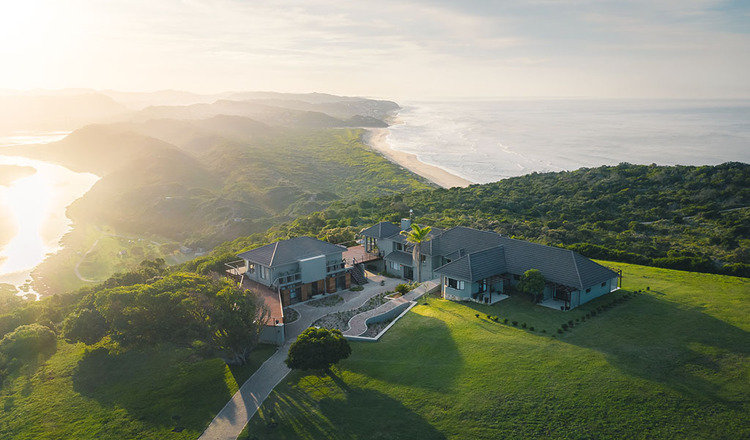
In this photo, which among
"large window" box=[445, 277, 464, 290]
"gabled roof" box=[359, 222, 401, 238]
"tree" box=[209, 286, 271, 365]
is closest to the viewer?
"tree" box=[209, 286, 271, 365]

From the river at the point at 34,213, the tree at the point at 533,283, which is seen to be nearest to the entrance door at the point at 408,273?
the tree at the point at 533,283

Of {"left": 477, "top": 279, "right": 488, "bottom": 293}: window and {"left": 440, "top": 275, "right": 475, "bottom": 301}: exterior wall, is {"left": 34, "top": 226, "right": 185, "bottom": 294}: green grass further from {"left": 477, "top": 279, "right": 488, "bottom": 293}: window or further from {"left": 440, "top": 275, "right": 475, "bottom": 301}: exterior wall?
{"left": 477, "top": 279, "right": 488, "bottom": 293}: window

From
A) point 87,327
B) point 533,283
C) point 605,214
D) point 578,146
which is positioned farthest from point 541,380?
point 578,146

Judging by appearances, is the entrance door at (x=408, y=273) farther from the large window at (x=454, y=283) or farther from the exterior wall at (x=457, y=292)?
the large window at (x=454, y=283)

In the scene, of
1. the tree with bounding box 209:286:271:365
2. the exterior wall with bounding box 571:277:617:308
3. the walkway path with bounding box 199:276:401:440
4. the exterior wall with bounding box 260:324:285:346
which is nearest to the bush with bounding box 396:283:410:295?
the walkway path with bounding box 199:276:401:440

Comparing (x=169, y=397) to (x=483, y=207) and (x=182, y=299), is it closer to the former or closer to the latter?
(x=182, y=299)

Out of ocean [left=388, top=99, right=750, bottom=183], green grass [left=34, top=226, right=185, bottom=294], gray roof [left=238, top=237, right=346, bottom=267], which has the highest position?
ocean [left=388, top=99, right=750, bottom=183]
